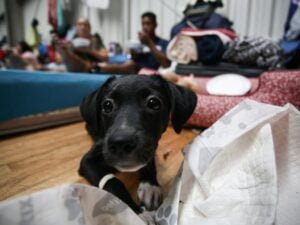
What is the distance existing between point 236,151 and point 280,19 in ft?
9.14

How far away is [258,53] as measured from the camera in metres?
2.29

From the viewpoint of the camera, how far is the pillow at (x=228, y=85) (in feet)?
6.44

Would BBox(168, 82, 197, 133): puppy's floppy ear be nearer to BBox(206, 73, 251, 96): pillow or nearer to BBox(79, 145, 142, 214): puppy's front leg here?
BBox(79, 145, 142, 214): puppy's front leg

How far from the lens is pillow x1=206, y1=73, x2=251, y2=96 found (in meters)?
1.96

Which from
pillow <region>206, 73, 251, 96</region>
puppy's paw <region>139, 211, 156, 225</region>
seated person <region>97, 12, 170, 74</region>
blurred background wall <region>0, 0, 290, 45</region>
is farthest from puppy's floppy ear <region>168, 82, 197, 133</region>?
blurred background wall <region>0, 0, 290, 45</region>

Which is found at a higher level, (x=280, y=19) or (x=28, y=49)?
(x=280, y=19)

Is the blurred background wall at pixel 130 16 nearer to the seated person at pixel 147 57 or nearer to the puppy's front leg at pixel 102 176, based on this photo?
the seated person at pixel 147 57

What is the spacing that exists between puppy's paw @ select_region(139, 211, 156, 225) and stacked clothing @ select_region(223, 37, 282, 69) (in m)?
1.93

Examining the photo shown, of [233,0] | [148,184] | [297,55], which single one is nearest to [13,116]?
[148,184]

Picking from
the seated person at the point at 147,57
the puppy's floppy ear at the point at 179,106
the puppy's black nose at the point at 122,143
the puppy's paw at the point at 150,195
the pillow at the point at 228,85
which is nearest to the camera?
the puppy's black nose at the point at 122,143

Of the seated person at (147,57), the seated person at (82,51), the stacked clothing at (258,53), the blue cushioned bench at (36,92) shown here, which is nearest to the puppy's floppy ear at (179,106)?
the blue cushioned bench at (36,92)

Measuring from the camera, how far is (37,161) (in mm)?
1325

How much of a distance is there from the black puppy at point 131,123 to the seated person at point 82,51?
81.1 inches

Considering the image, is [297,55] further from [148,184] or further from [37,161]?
[37,161]
